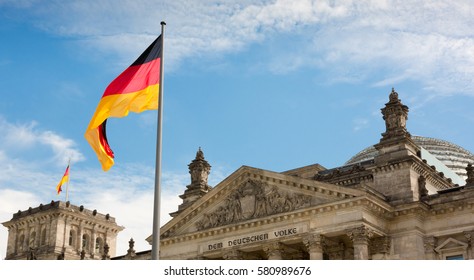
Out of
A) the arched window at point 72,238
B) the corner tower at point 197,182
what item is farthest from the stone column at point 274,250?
the arched window at point 72,238

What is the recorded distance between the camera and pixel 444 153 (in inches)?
3029

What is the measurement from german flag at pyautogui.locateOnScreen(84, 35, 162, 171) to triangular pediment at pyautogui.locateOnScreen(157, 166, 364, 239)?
74.1 feet

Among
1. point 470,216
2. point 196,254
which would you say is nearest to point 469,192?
point 470,216

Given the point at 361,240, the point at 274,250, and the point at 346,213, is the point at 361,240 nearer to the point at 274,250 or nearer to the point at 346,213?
the point at 346,213

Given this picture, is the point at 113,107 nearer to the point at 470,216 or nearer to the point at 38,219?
the point at 470,216

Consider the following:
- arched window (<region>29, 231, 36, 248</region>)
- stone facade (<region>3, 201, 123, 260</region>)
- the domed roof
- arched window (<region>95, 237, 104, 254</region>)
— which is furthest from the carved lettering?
arched window (<region>29, 231, 36, 248</region>)

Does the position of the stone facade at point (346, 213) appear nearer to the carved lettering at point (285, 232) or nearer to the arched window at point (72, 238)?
the carved lettering at point (285, 232)

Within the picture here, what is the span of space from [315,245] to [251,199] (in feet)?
23.1

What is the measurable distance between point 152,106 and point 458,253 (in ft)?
90.7

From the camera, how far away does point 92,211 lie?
8669cm

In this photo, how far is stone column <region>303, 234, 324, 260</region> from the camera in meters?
46.4

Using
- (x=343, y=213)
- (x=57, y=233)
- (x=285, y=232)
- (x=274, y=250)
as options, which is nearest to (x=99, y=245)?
(x=57, y=233)
